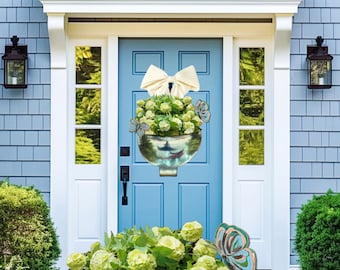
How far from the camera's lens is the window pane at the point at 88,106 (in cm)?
514

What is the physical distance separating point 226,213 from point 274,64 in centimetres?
127

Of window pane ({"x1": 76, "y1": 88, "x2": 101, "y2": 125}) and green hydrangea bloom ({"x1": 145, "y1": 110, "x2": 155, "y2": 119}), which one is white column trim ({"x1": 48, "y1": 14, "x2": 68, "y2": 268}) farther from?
green hydrangea bloom ({"x1": 145, "y1": 110, "x2": 155, "y2": 119})

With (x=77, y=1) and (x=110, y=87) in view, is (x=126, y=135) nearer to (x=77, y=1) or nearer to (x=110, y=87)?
(x=110, y=87)

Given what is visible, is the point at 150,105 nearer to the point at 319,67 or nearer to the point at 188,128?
the point at 188,128

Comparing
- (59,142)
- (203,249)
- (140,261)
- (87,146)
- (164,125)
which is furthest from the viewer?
(87,146)

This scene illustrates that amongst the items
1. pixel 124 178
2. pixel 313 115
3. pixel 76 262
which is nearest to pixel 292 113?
pixel 313 115

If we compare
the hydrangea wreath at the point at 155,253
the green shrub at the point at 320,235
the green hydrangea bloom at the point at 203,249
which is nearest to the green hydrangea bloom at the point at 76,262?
the hydrangea wreath at the point at 155,253

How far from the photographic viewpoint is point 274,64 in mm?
5047

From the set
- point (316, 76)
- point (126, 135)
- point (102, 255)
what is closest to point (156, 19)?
point (126, 135)

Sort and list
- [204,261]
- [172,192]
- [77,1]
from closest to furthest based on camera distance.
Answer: [204,261] → [77,1] → [172,192]

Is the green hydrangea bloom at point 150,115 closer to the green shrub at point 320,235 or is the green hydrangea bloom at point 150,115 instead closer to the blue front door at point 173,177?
the green shrub at point 320,235

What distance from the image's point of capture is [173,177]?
508 centimetres

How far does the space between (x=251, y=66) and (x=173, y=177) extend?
1.13m

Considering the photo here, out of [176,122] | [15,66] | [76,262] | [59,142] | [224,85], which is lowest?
[76,262]
